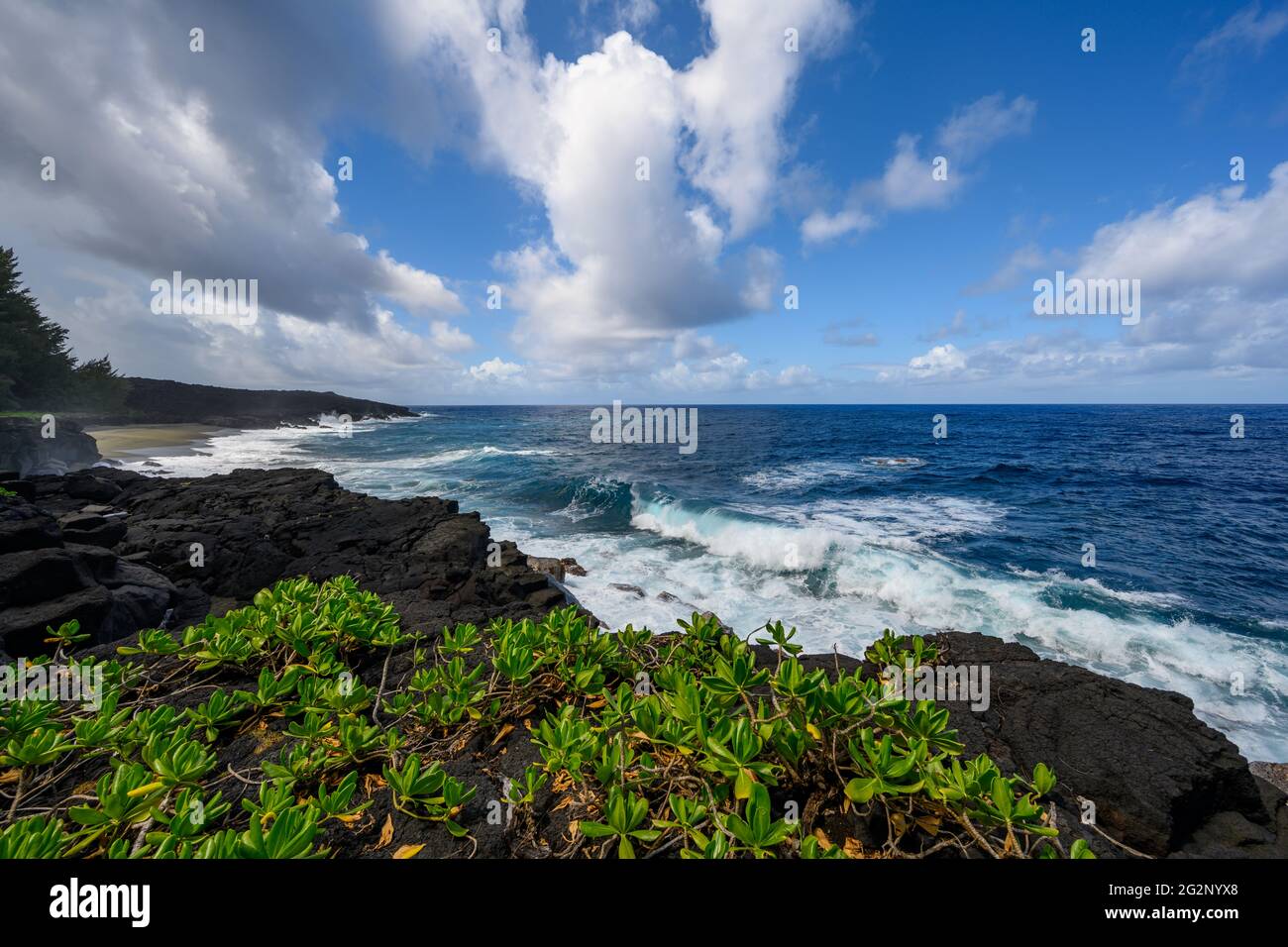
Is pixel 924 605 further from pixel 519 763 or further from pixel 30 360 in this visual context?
pixel 30 360

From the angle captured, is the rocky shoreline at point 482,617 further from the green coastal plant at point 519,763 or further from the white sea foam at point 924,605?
the white sea foam at point 924,605

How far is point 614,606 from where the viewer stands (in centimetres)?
1098

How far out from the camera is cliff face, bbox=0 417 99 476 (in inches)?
762

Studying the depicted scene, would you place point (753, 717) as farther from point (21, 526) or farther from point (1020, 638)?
point (1020, 638)

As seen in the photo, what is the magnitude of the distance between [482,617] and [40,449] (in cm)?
3133

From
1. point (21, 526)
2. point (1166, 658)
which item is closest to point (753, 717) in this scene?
point (21, 526)

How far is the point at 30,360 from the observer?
3331cm

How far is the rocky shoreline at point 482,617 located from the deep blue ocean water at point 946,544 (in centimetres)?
368

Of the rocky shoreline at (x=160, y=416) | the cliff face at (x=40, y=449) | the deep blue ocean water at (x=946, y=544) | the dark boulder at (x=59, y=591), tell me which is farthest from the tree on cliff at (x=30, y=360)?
the dark boulder at (x=59, y=591)

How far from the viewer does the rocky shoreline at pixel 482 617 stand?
9.60ft

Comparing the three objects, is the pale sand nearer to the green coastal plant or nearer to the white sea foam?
the white sea foam
